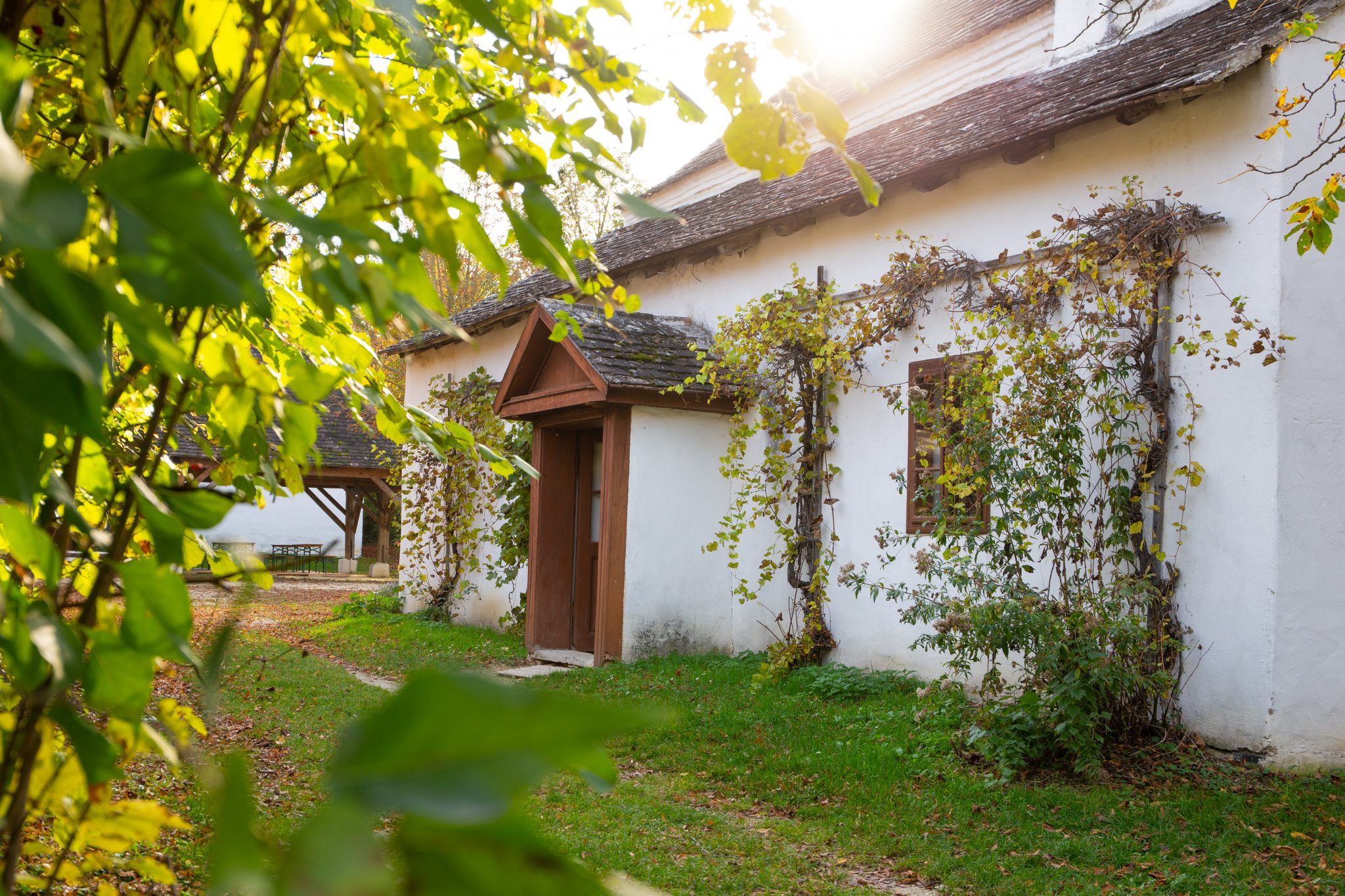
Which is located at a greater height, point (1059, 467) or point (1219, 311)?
point (1219, 311)

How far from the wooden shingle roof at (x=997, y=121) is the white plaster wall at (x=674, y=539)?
1.95m

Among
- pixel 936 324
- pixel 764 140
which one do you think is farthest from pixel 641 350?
pixel 764 140

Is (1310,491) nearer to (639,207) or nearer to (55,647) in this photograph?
(639,207)

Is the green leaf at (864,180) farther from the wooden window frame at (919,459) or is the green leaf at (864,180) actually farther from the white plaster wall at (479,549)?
the white plaster wall at (479,549)

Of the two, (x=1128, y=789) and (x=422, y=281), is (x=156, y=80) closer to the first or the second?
(x=422, y=281)

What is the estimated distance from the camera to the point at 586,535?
36.3 feet

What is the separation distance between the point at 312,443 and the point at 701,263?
10.0m

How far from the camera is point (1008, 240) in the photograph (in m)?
7.65

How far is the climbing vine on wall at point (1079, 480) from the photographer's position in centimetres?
607

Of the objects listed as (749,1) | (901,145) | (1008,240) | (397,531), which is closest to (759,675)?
(1008,240)

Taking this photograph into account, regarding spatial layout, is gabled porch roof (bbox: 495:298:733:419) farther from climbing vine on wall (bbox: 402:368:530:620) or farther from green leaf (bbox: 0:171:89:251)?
green leaf (bbox: 0:171:89:251)

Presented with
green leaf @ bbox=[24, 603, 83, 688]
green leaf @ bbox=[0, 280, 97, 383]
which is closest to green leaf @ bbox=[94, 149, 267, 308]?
green leaf @ bbox=[0, 280, 97, 383]

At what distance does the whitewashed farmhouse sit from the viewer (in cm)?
602

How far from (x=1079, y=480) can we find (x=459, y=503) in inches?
345
